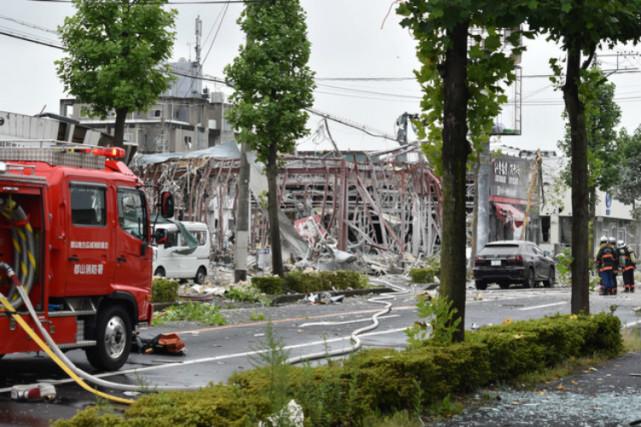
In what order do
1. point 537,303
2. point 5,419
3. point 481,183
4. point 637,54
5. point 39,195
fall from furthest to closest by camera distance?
point 637,54 → point 481,183 → point 537,303 → point 39,195 → point 5,419

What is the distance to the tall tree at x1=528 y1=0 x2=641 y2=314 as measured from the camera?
9.84 m

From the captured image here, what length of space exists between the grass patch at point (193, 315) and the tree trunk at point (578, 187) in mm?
7448

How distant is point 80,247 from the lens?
37.3 ft

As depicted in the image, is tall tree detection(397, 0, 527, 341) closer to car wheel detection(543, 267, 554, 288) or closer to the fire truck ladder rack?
the fire truck ladder rack

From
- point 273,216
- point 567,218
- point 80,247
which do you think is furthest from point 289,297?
point 567,218

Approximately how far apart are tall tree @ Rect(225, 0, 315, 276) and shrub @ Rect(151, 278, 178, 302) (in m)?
5.07

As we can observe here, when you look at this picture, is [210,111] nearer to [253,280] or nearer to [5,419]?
[253,280]

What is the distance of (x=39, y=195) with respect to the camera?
422 inches

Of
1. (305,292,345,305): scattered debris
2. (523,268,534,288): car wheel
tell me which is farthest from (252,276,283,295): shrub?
(523,268,534,288): car wheel

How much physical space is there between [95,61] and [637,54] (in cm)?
3498

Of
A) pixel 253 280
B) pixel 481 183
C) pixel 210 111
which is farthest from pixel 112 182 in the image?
pixel 210 111

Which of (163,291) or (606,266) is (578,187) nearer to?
(163,291)

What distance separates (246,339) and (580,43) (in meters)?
7.18

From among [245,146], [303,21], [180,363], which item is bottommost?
[180,363]
